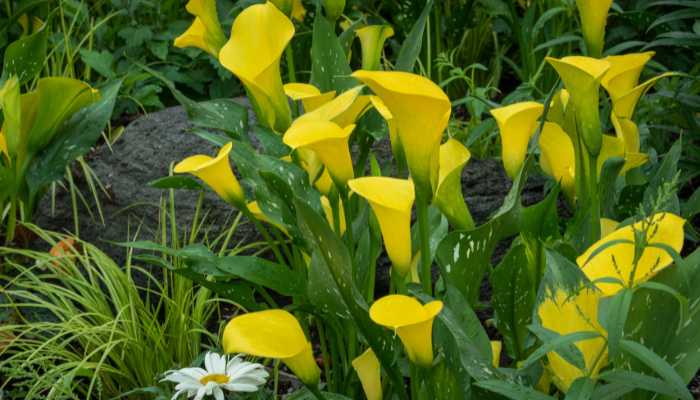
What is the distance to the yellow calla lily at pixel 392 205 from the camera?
1570mm

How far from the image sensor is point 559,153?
2000mm

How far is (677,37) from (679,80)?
29 cm

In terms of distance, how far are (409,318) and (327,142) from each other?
0.34 metres

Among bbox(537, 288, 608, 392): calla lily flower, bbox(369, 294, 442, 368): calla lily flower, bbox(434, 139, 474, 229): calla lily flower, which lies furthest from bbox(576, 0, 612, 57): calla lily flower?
bbox(369, 294, 442, 368): calla lily flower

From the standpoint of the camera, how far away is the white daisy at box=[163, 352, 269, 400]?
186 centimetres

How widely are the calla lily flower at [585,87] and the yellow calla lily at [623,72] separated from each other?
0.44ft

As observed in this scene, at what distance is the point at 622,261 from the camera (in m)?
1.56

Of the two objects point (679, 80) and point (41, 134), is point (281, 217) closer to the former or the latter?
point (41, 134)

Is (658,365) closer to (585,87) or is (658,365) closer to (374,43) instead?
(585,87)

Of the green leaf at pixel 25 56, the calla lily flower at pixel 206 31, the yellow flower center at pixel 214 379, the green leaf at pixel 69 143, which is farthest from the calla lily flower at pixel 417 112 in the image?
the green leaf at pixel 25 56

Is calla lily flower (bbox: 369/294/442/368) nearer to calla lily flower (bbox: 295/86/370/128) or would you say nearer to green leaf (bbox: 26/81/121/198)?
calla lily flower (bbox: 295/86/370/128)

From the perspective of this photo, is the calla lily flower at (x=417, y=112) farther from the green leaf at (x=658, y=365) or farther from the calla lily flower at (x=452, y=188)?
the green leaf at (x=658, y=365)

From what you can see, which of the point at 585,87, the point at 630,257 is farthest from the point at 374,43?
the point at 630,257

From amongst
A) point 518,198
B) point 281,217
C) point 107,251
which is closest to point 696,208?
point 518,198
